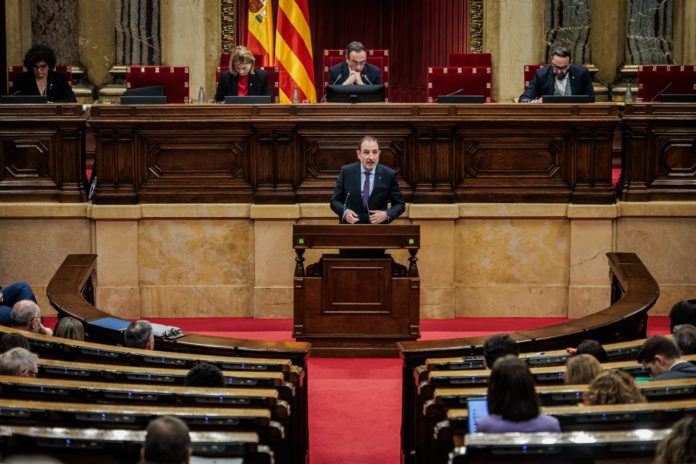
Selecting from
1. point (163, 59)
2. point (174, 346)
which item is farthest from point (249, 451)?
point (163, 59)

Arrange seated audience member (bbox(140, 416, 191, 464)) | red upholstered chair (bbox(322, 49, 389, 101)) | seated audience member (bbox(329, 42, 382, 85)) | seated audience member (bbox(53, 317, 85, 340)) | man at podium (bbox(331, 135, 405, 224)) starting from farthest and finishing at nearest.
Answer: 1. red upholstered chair (bbox(322, 49, 389, 101))
2. seated audience member (bbox(329, 42, 382, 85))
3. man at podium (bbox(331, 135, 405, 224))
4. seated audience member (bbox(53, 317, 85, 340))
5. seated audience member (bbox(140, 416, 191, 464))

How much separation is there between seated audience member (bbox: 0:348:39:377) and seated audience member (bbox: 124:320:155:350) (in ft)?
3.35

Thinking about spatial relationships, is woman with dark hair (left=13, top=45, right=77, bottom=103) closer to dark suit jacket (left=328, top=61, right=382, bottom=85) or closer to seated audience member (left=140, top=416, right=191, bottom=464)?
dark suit jacket (left=328, top=61, right=382, bottom=85)

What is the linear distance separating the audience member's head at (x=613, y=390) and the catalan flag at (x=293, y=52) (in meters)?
8.12

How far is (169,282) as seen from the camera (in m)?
9.51

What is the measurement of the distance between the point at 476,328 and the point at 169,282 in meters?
2.43

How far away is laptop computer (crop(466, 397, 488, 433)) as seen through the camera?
4.42 m

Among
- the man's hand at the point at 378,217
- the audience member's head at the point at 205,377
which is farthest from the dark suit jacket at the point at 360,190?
the audience member's head at the point at 205,377

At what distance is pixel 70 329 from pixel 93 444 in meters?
2.41

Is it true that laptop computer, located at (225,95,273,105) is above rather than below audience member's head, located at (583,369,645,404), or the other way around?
above

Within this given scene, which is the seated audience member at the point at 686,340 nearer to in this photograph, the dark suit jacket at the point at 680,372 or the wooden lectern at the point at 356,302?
the dark suit jacket at the point at 680,372

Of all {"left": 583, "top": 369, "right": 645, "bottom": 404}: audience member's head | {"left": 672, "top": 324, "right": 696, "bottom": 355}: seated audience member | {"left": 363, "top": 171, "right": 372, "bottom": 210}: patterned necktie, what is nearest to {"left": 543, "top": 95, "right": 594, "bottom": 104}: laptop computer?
{"left": 363, "top": 171, "right": 372, "bottom": 210}: patterned necktie

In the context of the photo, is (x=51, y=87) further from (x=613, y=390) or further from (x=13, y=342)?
(x=613, y=390)

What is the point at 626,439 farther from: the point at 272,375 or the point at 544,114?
the point at 544,114
